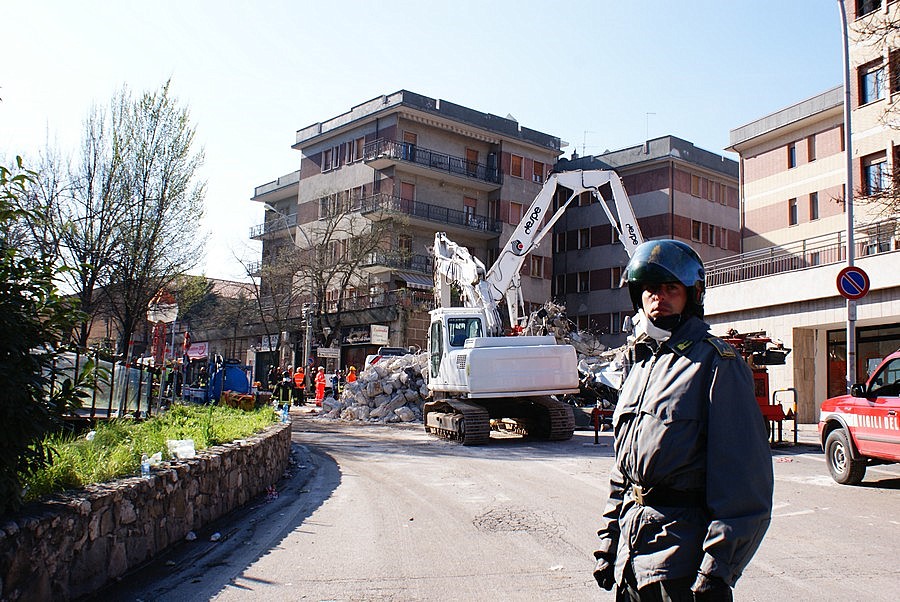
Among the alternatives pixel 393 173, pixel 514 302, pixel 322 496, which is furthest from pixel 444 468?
pixel 393 173

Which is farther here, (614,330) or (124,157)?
(614,330)

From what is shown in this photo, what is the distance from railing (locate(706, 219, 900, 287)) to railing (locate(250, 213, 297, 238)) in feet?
122

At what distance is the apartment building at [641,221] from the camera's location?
50.7 meters

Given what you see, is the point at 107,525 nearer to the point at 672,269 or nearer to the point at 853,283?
the point at 672,269

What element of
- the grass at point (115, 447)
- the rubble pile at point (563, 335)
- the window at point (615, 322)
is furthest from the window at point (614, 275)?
the grass at point (115, 447)

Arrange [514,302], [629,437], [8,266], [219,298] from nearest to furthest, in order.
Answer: [629,437] < [8,266] < [514,302] < [219,298]

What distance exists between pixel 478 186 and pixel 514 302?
101ft

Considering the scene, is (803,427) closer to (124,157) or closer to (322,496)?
(322,496)

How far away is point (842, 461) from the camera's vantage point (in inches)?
425

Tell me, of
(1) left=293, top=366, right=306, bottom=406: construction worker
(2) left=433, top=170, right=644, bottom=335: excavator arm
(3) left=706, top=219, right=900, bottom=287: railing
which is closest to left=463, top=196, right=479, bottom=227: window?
(1) left=293, top=366, right=306, bottom=406: construction worker

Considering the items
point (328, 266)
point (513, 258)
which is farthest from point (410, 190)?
point (513, 258)

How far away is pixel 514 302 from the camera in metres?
20.8

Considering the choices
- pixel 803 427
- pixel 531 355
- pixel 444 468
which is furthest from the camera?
pixel 803 427

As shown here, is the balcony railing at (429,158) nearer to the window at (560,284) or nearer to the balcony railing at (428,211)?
the balcony railing at (428,211)
